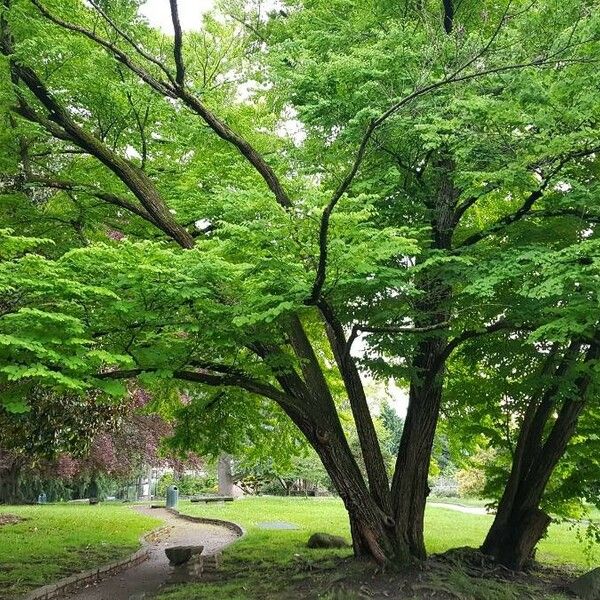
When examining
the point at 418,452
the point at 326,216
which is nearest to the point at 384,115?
the point at 326,216

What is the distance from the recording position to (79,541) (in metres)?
12.4

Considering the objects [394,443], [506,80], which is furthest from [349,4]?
[394,443]

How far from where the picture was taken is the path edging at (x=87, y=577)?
7674 mm

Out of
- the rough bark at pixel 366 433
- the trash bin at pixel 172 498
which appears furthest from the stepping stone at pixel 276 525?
the rough bark at pixel 366 433

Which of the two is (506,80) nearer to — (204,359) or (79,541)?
(204,359)

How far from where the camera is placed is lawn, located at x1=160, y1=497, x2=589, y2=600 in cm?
841

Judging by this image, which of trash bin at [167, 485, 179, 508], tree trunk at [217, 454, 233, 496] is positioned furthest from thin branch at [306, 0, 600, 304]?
tree trunk at [217, 454, 233, 496]

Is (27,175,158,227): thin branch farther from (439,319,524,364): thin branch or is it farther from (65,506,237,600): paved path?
(65,506,237,600): paved path

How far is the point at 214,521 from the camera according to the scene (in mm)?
17734

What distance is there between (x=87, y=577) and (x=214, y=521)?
8999mm

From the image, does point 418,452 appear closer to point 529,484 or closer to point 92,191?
point 529,484

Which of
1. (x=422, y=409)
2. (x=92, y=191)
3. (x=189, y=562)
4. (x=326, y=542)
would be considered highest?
(x=92, y=191)

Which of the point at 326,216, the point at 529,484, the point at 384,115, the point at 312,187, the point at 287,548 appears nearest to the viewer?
the point at 384,115

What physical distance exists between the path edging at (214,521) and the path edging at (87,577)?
328 cm
